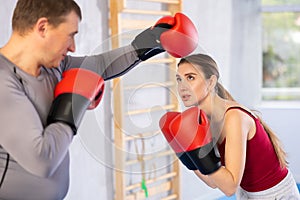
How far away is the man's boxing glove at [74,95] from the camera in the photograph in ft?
4.74

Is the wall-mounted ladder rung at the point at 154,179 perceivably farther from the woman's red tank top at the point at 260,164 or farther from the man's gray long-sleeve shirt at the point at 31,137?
the man's gray long-sleeve shirt at the point at 31,137

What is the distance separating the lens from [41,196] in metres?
1.50

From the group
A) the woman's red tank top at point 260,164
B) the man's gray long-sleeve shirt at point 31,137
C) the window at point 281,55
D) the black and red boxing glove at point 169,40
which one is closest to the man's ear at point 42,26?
the man's gray long-sleeve shirt at point 31,137

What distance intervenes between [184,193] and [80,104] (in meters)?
3.14

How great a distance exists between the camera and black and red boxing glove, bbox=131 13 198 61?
1817 mm

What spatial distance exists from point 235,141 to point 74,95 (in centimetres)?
73

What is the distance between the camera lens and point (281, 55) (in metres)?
5.71

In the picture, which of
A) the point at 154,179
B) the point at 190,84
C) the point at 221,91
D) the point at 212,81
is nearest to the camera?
the point at 190,84

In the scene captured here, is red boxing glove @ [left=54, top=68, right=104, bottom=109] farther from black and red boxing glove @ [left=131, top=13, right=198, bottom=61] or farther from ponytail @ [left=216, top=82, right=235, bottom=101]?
ponytail @ [left=216, top=82, right=235, bottom=101]

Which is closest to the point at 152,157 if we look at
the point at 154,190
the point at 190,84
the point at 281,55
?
the point at 190,84

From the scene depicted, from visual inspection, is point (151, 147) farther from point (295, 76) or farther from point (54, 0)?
point (295, 76)

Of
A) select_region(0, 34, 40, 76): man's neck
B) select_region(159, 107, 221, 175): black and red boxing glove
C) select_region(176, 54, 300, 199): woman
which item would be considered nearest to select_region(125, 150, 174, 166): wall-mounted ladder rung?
select_region(159, 107, 221, 175): black and red boxing glove

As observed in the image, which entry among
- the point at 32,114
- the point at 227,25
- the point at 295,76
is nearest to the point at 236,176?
Answer: the point at 32,114

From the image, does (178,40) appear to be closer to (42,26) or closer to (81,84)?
(81,84)
